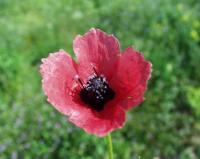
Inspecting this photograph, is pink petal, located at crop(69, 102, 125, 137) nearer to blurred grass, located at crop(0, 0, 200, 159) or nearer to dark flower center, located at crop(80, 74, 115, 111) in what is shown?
dark flower center, located at crop(80, 74, 115, 111)

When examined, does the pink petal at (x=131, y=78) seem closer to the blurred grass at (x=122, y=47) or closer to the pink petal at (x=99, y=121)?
the pink petal at (x=99, y=121)

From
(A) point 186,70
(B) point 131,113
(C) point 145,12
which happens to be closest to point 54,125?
(B) point 131,113

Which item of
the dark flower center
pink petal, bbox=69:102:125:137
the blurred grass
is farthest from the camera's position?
the blurred grass

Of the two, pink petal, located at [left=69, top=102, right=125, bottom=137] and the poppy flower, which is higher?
the poppy flower

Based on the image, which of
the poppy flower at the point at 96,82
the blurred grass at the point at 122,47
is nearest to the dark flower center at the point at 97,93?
the poppy flower at the point at 96,82

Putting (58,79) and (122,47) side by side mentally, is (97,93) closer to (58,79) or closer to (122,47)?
(58,79)

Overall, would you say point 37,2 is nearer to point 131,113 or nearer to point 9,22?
point 9,22

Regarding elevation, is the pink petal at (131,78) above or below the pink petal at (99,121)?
above

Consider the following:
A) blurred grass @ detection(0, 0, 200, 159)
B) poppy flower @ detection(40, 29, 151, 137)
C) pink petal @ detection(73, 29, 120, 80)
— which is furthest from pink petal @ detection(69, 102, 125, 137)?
blurred grass @ detection(0, 0, 200, 159)

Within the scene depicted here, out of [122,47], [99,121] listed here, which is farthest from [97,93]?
[122,47]
